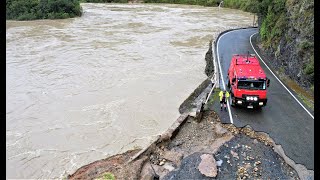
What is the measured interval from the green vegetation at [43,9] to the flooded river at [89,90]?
1807cm

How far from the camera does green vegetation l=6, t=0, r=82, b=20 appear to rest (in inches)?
2832

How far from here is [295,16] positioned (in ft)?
86.2

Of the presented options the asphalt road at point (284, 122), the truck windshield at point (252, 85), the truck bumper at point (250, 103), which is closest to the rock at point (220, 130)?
the asphalt road at point (284, 122)

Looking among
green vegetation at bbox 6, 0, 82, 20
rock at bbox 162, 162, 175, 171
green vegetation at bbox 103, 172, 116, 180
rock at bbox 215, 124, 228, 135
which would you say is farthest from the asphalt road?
green vegetation at bbox 6, 0, 82, 20

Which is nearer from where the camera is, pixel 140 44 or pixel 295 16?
pixel 295 16

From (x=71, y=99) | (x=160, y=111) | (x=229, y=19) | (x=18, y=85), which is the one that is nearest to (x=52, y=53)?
(x=18, y=85)

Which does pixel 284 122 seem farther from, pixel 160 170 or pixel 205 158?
pixel 160 170

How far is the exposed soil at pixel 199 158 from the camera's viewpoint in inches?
559

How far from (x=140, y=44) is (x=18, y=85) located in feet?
63.2

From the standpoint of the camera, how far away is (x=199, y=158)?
15125 mm

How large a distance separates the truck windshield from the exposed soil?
291cm

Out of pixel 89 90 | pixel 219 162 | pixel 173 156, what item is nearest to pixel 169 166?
pixel 173 156

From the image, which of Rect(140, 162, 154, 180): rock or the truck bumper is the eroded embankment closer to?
Rect(140, 162, 154, 180): rock

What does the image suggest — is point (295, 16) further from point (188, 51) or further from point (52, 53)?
point (52, 53)
